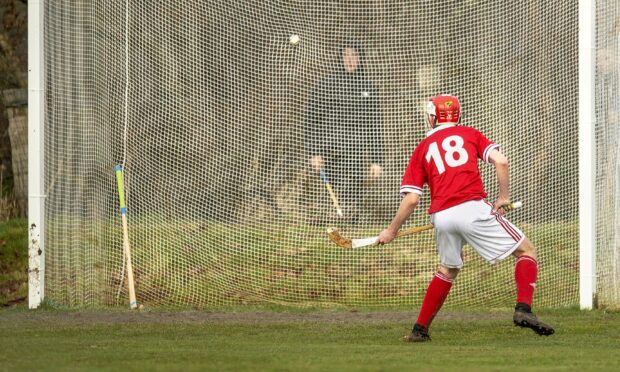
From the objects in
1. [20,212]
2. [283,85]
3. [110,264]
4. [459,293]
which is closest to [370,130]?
[283,85]

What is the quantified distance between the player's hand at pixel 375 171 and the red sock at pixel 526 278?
11.9ft

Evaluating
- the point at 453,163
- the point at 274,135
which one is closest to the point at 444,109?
the point at 453,163

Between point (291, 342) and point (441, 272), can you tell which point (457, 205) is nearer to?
point (441, 272)

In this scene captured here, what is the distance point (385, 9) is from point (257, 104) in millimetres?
1468

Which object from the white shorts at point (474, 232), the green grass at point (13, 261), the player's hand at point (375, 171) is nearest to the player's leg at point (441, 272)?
the white shorts at point (474, 232)

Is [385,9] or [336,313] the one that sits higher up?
[385,9]

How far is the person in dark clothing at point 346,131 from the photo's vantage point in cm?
1123

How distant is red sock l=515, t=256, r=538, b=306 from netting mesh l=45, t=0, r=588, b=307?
2980 mm

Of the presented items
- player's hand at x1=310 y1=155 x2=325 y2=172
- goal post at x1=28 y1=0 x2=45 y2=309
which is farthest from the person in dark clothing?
goal post at x1=28 y1=0 x2=45 y2=309

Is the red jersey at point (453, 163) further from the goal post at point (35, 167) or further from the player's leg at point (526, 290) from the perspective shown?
the goal post at point (35, 167)

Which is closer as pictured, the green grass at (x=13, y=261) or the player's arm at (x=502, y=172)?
the player's arm at (x=502, y=172)

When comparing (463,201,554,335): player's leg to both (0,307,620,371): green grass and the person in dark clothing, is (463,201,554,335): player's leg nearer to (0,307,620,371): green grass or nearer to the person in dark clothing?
(0,307,620,371): green grass

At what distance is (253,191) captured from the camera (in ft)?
36.8

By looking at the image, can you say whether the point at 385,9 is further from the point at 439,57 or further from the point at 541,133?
the point at 541,133
